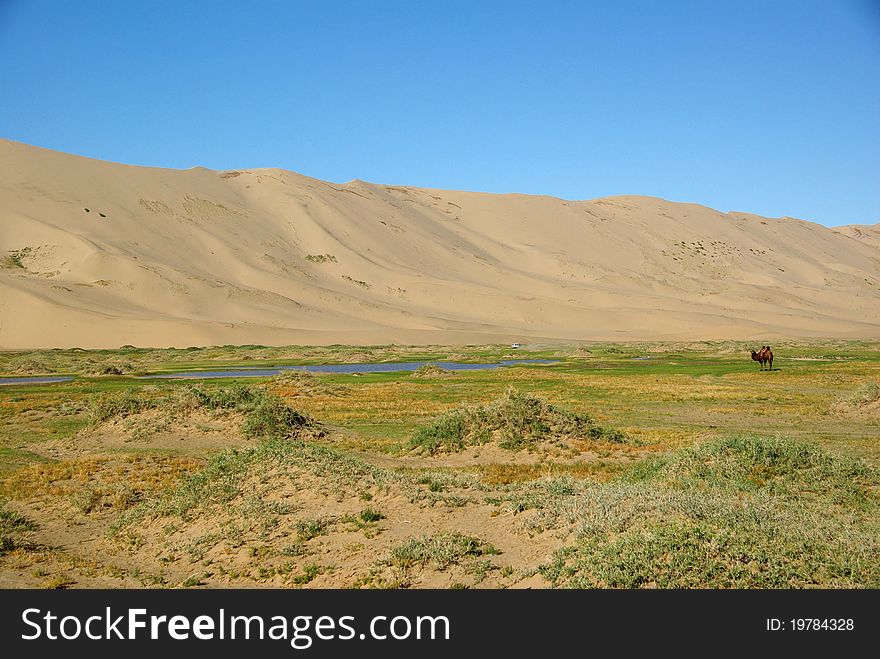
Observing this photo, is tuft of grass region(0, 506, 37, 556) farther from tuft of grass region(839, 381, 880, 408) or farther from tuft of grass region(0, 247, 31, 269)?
tuft of grass region(0, 247, 31, 269)

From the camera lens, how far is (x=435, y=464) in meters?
19.0

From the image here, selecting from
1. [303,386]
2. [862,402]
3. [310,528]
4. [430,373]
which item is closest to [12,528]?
[310,528]

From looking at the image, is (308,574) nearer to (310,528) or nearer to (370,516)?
(310,528)

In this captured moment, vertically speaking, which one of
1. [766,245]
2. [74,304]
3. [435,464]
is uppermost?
[766,245]

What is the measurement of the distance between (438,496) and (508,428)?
30.5 ft

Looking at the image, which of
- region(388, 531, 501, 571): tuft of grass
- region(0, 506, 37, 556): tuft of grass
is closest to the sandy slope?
region(0, 506, 37, 556): tuft of grass

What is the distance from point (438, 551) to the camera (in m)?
9.38

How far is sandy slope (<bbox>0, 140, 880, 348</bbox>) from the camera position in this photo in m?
92.6

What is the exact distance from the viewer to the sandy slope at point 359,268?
304 feet

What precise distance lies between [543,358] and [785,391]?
34.8 meters

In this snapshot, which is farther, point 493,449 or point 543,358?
point 543,358

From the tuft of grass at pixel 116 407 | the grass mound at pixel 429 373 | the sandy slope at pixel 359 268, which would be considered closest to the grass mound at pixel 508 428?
the tuft of grass at pixel 116 407
